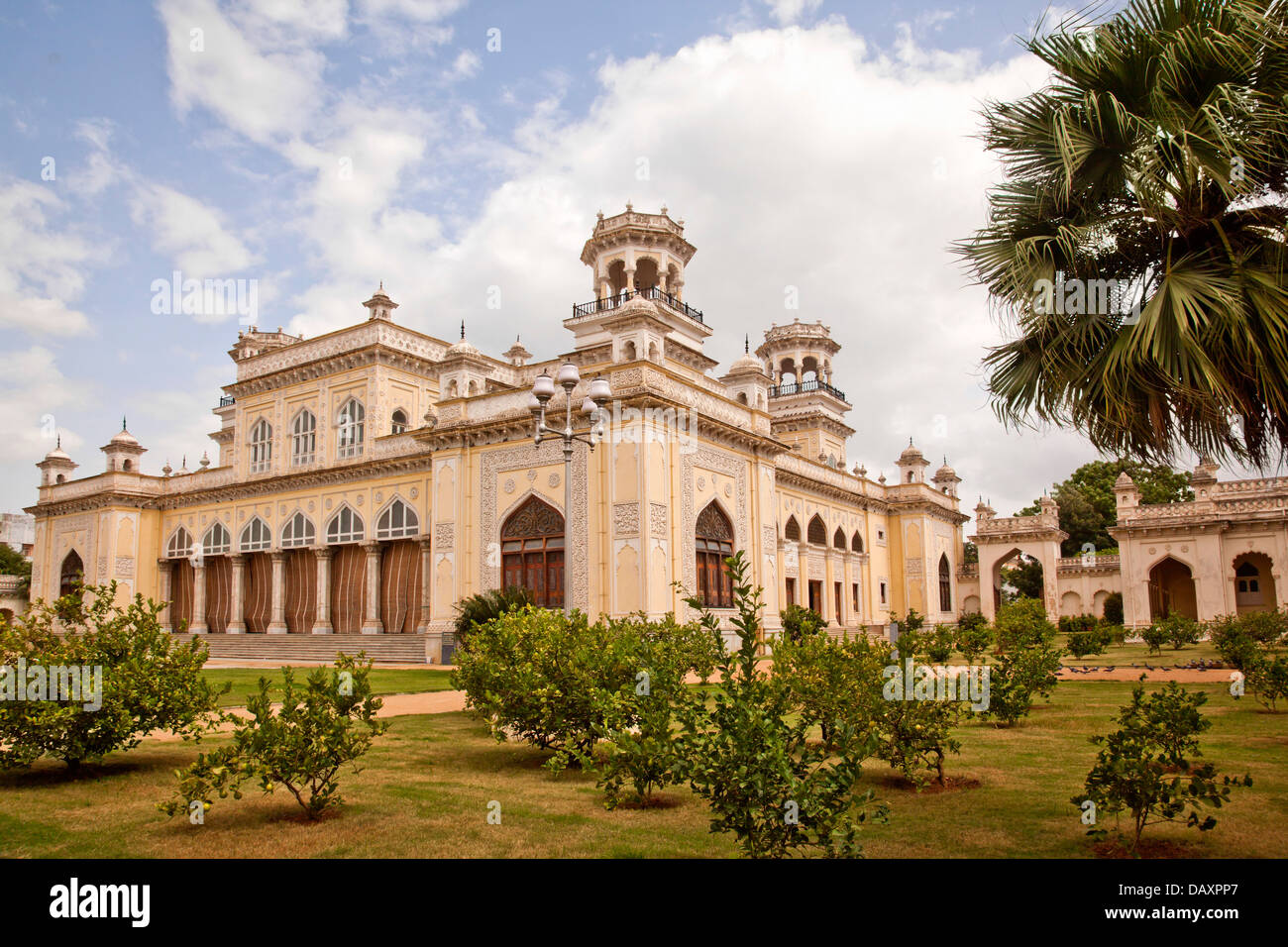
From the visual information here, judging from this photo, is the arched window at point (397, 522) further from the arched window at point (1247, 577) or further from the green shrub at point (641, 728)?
the arched window at point (1247, 577)

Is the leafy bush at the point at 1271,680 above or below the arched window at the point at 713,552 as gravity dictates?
below

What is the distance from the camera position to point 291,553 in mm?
31594

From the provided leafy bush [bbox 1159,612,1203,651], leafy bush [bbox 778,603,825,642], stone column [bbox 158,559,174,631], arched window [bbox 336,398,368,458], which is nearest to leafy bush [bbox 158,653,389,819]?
leafy bush [bbox 778,603,825,642]

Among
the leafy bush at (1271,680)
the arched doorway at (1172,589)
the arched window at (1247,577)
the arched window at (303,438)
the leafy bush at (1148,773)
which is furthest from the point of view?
the arched doorway at (1172,589)

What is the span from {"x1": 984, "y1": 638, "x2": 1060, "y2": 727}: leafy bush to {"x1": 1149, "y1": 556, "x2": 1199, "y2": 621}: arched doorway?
26.8m

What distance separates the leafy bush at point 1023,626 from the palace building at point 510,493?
7.74 metres

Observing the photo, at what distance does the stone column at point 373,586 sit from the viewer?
28.5 metres

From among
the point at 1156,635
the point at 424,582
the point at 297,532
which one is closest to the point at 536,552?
the point at 424,582

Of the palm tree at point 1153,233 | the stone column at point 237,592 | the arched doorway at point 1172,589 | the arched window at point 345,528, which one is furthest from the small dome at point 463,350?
the arched doorway at point 1172,589

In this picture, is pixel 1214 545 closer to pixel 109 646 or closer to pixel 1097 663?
pixel 1097 663

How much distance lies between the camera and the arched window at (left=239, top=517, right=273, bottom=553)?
31969 millimetres
